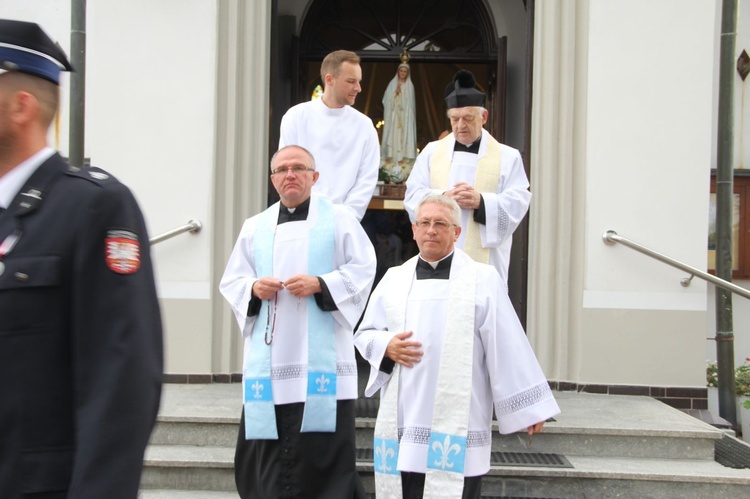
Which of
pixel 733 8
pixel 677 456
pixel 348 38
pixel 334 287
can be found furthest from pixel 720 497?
pixel 348 38

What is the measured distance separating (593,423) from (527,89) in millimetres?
3162

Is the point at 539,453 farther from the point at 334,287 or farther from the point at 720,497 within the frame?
the point at 334,287

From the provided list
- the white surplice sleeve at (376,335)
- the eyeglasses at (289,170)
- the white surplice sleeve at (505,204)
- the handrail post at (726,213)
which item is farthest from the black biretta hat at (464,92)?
the handrail post at (726,213)

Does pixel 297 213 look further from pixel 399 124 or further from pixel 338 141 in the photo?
pixel 399 124

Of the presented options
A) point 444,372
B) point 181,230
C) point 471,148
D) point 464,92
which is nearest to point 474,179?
point 471,148

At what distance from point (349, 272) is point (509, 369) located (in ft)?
3.62

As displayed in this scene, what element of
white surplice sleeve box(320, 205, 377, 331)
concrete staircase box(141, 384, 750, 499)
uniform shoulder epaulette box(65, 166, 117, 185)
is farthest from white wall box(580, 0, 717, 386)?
uniform shoulder epaulette box(65, 166, 117, 185)

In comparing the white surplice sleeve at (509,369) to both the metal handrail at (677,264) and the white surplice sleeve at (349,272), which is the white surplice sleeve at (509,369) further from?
the metal handrail at (677,264)

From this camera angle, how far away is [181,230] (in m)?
7.35

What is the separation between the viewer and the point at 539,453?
5848 millimetres

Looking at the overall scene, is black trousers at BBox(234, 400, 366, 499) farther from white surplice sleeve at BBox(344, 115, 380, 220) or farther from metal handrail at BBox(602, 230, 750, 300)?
metal handrail at BBox(602, 230, 750, 300)

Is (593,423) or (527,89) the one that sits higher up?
(527,89)

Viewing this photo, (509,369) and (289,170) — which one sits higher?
(289,170)

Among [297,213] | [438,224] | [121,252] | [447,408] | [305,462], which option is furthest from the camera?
[297,213]
